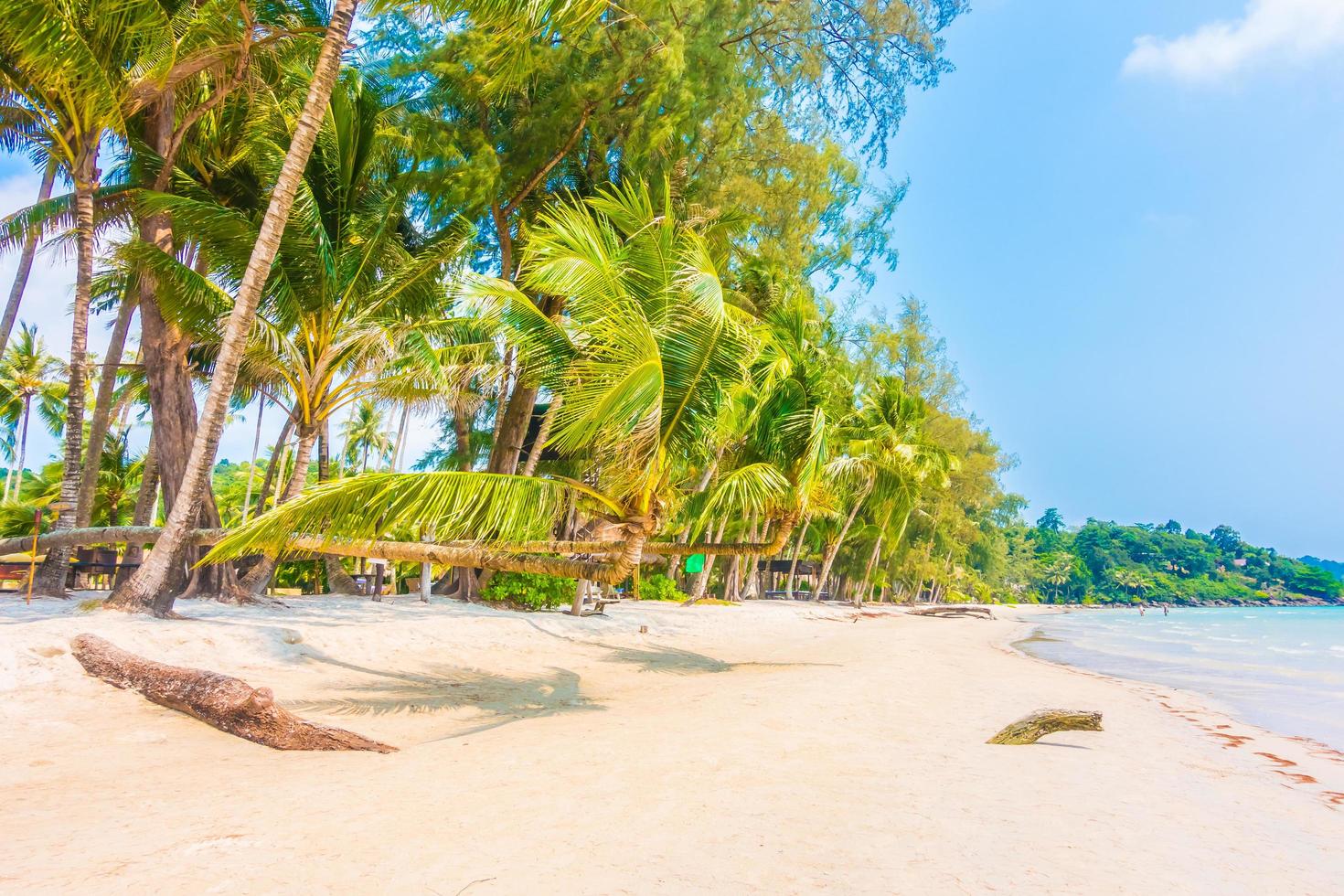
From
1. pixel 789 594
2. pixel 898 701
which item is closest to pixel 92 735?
pixel 898 701

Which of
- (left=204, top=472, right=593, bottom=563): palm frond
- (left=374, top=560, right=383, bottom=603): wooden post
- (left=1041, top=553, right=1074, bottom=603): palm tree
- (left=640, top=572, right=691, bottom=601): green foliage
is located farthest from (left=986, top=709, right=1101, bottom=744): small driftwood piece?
(left=1041, top=553, right=1074, bottom=603): palm tree

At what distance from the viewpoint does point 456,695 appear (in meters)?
7.44

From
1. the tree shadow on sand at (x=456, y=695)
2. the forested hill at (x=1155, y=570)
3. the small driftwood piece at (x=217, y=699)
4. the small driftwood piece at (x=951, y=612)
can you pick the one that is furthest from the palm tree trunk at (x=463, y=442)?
the forested hill at (x=1155, y=570)

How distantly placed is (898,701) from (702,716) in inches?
102

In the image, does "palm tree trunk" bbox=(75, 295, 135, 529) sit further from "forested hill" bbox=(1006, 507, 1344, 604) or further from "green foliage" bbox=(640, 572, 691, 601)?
"forested hill" bbox=(1006, 507, 1344, 604)

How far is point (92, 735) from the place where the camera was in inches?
193

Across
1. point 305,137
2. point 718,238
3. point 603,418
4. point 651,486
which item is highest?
point 718,238

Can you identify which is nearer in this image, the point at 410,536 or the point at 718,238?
the point at 410,536

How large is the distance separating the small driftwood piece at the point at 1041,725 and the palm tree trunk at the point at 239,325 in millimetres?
8188

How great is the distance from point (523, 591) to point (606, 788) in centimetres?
1040

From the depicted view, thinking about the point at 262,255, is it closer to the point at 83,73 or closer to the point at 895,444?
the point at 83,73

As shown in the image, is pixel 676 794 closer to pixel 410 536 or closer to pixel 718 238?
pixel 410 536

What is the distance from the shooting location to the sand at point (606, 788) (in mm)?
2918

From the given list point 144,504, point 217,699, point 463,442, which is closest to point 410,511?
point 217,699
